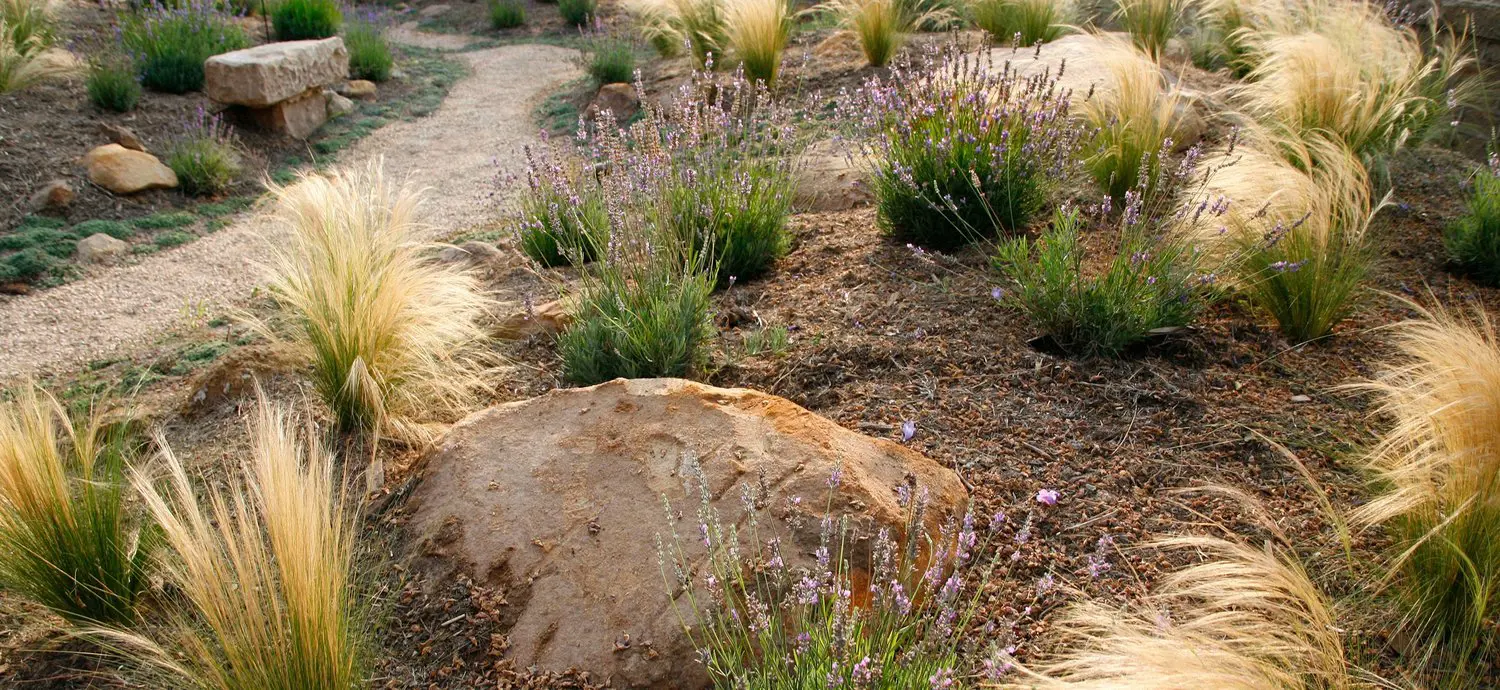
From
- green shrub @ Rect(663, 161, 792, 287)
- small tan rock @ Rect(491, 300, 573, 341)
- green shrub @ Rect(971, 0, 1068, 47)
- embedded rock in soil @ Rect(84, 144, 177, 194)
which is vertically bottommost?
embedded rock in soil @ Rect(84, 144, 177, 194)

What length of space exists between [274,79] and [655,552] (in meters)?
6.41

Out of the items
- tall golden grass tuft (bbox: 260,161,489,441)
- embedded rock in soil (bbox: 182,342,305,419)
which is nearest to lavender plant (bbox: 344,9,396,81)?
tall golden grass tuft (bbox: 260,161,489,441)

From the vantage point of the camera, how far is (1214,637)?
1993 mm

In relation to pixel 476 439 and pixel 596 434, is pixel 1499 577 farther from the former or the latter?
pixel 476 439

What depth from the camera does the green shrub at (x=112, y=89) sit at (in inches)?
281

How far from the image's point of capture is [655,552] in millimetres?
2332

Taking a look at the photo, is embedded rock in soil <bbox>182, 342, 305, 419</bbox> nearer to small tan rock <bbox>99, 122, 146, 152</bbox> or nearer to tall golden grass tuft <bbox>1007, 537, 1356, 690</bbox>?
tall golden grass tuft <bbox>1007, 537, 1356, 690</bbox>

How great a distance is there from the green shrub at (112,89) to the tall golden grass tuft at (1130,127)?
Answer: 662cm

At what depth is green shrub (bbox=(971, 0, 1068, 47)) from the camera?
695 centimetres

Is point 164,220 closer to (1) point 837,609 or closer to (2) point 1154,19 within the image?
(1) point 837,609

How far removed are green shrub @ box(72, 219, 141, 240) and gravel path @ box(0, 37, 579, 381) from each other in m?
0.38

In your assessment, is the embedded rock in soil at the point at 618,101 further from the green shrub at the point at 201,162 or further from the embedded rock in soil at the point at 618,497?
the embedded rock in soil at the point at 618,497

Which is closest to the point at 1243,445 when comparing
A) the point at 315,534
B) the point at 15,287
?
the point at 315,534

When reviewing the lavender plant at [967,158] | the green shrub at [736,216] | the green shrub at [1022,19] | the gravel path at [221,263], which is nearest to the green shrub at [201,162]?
the gravel path at [221,263]
